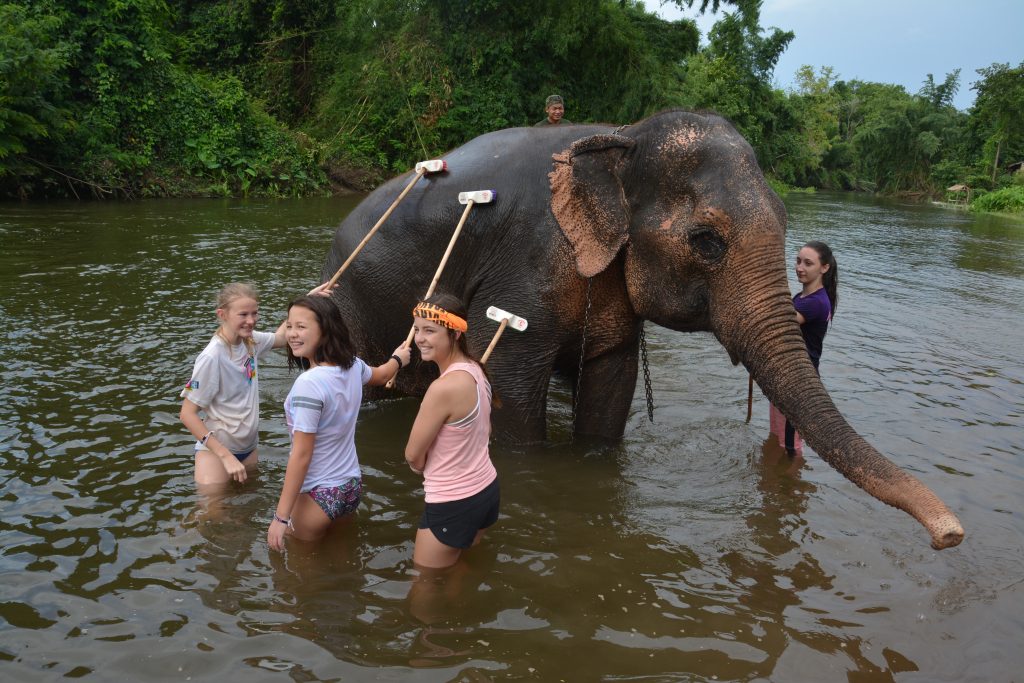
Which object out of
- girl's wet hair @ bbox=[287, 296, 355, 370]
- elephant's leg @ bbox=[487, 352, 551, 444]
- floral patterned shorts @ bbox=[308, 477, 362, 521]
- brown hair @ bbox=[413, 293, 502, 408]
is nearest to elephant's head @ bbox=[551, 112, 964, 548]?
elephant's leg @ bbox=[487, 352, 551, 444]

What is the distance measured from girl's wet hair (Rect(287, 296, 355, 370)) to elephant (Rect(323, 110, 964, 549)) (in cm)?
134

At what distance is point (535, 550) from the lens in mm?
4137

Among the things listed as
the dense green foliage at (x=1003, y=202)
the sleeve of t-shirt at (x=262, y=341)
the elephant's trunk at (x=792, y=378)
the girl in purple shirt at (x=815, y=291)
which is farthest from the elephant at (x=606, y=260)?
the dense green foliage at (x=1003, y=202)

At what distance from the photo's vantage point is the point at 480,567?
393cm

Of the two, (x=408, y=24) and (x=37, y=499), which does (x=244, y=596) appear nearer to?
(x=37, y=499)

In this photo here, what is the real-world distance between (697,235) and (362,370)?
1.97 meters

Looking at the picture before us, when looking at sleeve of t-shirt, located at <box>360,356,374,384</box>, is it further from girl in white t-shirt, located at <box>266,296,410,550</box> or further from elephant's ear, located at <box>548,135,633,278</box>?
elephant's ear, located at <box>548,135,633,278</box>

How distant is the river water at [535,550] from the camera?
3252 millimetres

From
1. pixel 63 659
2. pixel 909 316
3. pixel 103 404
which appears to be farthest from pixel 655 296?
pixel 909 316

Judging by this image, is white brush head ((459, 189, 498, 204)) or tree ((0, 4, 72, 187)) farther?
tree ((0, 4, 72, 187))

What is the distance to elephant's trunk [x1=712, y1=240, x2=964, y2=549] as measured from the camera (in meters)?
3.46

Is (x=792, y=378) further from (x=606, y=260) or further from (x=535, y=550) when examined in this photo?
(x=535, y=550)

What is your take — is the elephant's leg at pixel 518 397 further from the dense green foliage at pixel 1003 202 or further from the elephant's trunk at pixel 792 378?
the dense green foliage at pixel 1003 202

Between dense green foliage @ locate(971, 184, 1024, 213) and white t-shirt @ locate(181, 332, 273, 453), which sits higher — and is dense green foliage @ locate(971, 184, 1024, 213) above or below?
above
